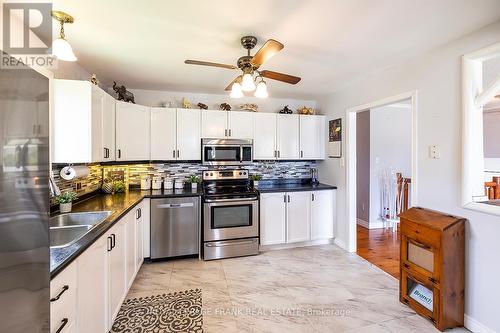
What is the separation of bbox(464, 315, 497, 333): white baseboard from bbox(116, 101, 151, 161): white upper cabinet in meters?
3.73

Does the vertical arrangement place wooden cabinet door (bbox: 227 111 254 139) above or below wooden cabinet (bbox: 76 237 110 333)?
above

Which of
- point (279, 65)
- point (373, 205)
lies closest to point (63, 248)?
point (279, 65)

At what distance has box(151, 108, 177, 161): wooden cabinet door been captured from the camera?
11.5 feet

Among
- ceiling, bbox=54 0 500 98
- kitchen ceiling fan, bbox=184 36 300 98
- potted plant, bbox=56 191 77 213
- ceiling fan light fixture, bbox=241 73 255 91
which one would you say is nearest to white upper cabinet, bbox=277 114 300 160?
ceiling, bbox=54 0 500 98

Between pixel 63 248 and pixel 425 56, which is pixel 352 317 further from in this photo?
pixel 425 56

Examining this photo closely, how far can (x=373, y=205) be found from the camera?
4781 millimetres

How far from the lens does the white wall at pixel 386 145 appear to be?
15.6 ft

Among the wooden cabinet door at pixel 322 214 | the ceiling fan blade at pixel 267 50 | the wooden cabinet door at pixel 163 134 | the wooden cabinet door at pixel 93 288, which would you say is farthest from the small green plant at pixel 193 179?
the ceiling fan blade at pixel 267 50

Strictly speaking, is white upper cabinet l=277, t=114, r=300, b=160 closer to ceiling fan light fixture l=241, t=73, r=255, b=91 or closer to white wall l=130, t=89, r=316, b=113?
white wall l=130, t=89, r=316, b=113

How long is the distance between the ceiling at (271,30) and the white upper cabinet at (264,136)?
1.09 metres

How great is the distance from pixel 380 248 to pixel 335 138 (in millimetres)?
1791

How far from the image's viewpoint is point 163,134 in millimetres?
3541

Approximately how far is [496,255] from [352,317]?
1.18m

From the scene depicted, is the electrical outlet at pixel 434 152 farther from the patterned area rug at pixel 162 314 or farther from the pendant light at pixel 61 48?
the pendant light at pixel 61 48
